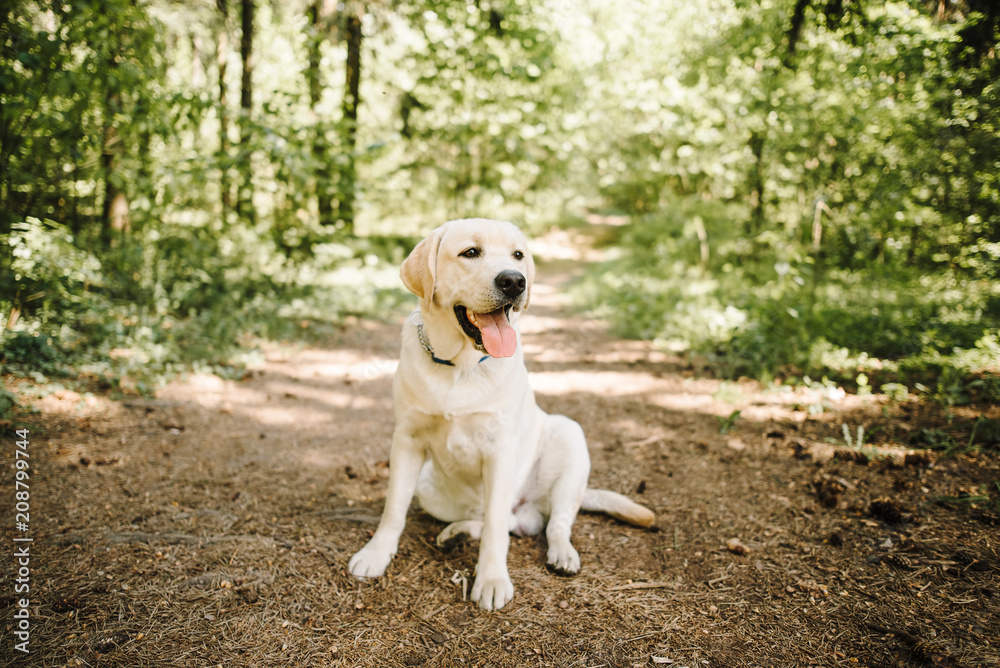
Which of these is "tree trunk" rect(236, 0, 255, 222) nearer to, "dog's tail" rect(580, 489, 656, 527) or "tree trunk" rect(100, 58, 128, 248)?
"tree trunk" rect(100, 58, 128, 248)

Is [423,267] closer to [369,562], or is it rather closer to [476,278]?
[476,278]

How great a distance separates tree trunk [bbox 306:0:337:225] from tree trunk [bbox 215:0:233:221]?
1.09 m

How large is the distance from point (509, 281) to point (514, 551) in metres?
1.53

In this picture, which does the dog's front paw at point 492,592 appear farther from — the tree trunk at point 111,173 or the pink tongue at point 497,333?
the tree trunk at point 111,173

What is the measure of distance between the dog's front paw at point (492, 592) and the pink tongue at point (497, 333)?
1.08 meters

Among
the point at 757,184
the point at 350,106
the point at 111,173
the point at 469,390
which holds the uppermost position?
the point at 350,106

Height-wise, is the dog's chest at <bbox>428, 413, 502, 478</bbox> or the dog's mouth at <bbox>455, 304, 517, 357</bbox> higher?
the dog's mouth at <bbox>455, 304, 517, 357</bbox>

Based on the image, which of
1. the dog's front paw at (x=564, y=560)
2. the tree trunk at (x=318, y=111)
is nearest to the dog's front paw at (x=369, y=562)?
the dog's front paw at (x=564, y=560)

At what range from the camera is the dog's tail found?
118 inches

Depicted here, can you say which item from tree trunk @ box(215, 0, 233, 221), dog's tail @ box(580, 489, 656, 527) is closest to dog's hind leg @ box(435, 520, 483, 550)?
dog's tail @ box(580, 489, 656, 527)

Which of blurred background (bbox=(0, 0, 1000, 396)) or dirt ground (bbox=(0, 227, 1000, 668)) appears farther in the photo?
blurred background (bbox=(0, 0, 1000, 396))

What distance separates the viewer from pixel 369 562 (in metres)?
2.59

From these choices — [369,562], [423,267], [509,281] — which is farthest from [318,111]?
[369,562]

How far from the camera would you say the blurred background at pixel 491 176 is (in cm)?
468
